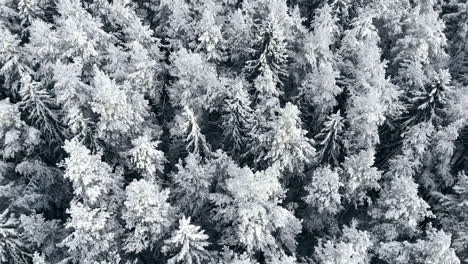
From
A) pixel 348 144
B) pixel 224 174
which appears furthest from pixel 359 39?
pixel 224 174

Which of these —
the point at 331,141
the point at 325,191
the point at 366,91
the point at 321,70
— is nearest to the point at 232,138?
the point at 331,141

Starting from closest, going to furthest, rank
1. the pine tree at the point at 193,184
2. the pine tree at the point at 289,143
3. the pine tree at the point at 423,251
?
1. the pine tree at the point at 423,251
2. the pine tree at the point at 289,143
3. the pine tree at the point at 193,184

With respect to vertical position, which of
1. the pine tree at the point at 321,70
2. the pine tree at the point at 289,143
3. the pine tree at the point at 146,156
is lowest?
the pine tree at the point at 146,156

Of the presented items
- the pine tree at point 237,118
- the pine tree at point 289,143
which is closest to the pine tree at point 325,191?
the pine tree at point 289,143

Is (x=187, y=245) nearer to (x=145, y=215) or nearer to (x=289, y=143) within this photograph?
(x=145, y=215)

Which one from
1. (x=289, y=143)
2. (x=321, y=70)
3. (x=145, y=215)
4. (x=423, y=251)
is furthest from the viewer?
(x=321, y=70)

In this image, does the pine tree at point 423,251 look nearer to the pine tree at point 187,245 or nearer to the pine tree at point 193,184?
the pine tree at point 187,245

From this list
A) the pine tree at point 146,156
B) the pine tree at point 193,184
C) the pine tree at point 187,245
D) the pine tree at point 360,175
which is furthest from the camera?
the pine tree at point 360,175

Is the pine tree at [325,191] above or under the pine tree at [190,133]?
above

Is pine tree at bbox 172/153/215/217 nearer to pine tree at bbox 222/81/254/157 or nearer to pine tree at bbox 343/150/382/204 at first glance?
pine tree at bbox 222/81/254/157
